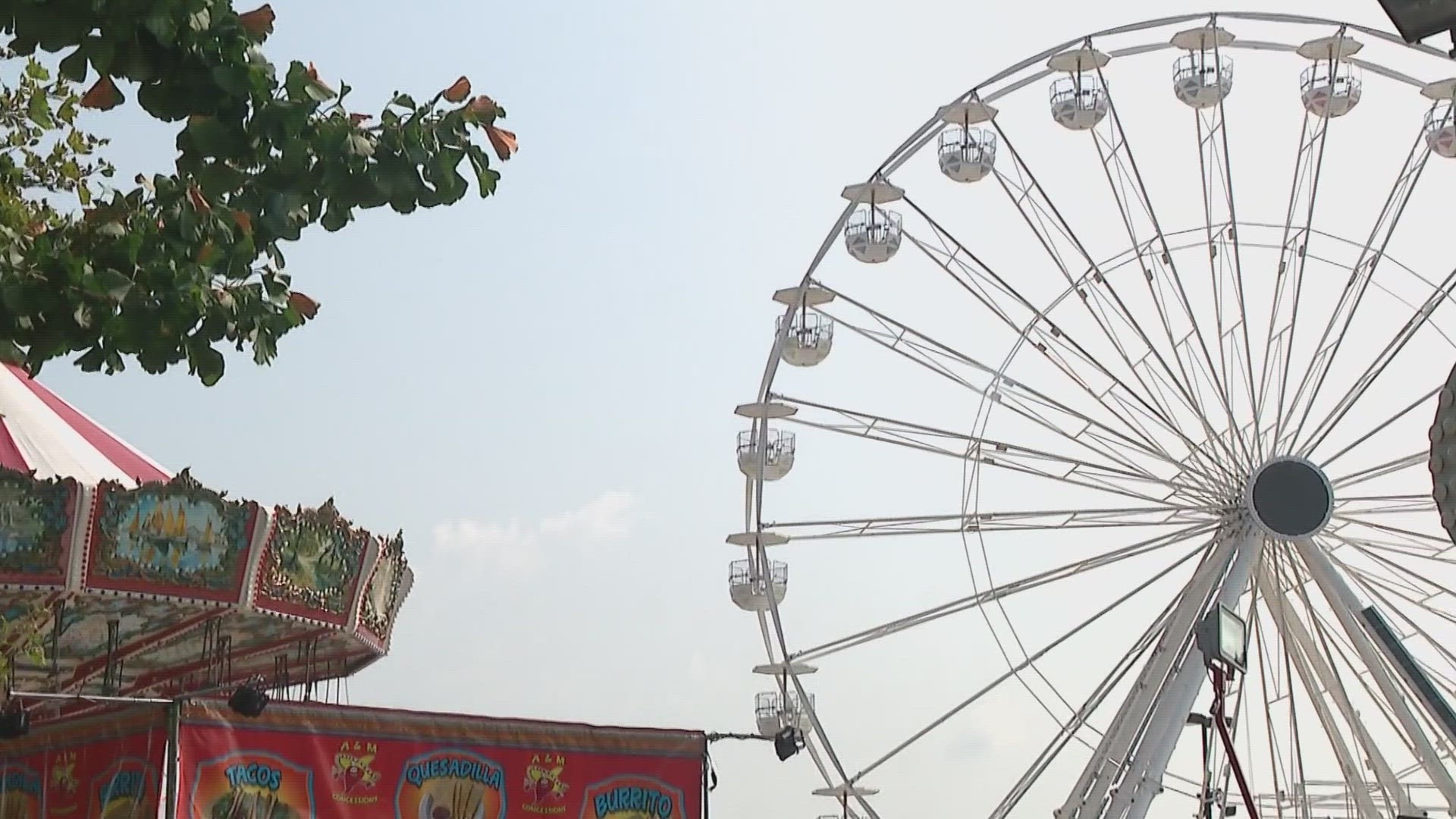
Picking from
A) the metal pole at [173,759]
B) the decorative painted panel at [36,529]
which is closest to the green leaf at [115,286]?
the decorative painted panel at [36,529]

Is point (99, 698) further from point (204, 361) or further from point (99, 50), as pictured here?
point (99, 50)

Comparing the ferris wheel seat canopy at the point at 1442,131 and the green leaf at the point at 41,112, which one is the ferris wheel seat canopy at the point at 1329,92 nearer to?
the ferris wheel seat canopy at the point at 1442,131

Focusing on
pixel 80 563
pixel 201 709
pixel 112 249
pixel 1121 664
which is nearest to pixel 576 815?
pixel 201 709

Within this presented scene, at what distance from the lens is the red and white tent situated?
1159 cm

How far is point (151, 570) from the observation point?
11.3 m

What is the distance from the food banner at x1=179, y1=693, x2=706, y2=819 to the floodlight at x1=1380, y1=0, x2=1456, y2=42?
949 centimetres

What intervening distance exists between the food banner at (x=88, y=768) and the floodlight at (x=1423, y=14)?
Result: 31.2 feet

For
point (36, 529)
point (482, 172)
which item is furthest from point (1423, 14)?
point (36, 529)

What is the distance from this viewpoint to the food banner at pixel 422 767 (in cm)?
1154

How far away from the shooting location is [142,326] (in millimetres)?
4598

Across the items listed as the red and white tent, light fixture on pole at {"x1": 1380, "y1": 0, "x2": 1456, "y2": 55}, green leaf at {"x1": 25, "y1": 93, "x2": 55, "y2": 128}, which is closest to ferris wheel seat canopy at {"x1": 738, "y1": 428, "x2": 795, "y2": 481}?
the red and white tent

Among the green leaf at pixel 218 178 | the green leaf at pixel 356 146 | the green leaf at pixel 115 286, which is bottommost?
the green leaf at pixel 115 286

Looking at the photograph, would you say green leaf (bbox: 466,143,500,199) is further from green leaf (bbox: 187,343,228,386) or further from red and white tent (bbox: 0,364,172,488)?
red and white tent (bbox: 0,364,172,488)

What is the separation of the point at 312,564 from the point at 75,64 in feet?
28.1
